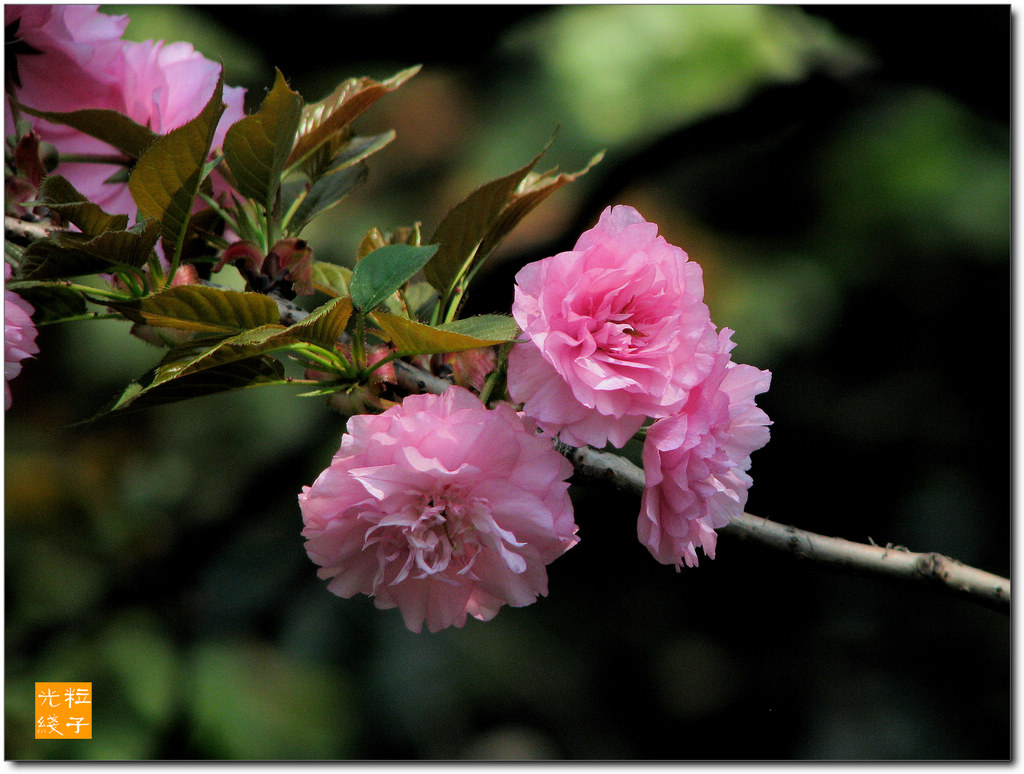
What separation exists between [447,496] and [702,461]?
9 centimetres

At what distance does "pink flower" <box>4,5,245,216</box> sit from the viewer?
1.37 ft

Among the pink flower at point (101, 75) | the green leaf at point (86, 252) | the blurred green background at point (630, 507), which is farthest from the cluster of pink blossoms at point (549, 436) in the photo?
the blurred green background at point (630, 507)

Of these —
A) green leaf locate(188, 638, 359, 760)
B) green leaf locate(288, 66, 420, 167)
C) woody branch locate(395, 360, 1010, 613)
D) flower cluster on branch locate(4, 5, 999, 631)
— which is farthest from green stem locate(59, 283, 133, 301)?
green leaf locate(188, 638, 359, 760)

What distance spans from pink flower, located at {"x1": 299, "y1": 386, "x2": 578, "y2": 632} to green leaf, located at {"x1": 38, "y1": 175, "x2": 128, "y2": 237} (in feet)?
0.42

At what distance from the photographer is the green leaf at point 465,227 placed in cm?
33

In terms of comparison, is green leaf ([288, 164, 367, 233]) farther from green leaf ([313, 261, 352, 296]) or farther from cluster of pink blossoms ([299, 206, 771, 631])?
cluster of pink blossoms ([299, 206, 771, 631])

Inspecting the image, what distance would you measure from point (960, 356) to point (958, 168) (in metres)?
0.35

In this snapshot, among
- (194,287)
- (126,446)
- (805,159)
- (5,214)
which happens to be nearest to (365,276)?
(194,287)

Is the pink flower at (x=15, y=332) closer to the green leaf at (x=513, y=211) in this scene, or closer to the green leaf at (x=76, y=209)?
the green leaf at (x=76, y=209)

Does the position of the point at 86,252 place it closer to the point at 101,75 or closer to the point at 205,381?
the point at 205,381

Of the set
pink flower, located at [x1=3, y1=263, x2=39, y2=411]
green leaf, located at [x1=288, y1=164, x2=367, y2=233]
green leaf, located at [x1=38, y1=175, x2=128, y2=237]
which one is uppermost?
green leaf, located at [x1=38, y1=175, x2=128, y2=237]

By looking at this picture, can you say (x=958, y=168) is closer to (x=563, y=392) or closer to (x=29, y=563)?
(x=563, y=392)

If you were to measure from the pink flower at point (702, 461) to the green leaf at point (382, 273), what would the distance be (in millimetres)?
106

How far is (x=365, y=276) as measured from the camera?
305 millimetres
